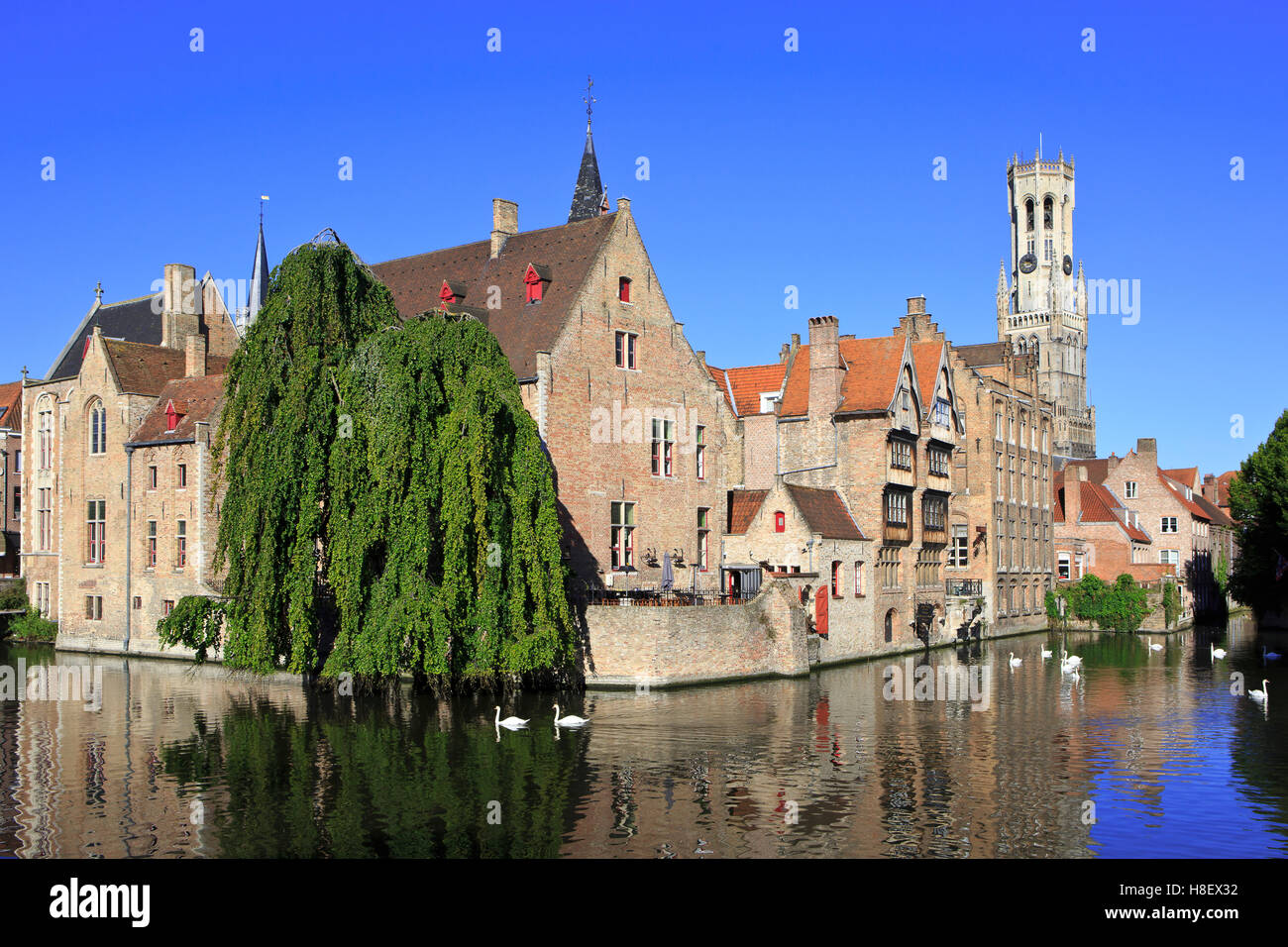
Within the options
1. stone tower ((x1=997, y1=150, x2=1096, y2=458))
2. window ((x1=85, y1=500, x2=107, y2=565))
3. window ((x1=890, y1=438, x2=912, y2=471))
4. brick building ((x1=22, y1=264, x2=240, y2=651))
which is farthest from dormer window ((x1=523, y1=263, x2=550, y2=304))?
stone tower ((x1=997, y1=150, x2=1096, y2=458))

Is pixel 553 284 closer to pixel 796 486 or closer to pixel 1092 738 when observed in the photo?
pixel 796 486

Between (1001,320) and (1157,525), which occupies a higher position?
(1001,320)

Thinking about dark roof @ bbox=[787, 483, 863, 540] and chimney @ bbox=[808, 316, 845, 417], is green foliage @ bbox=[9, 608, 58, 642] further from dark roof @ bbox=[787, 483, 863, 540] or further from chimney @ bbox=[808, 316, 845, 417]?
chimney @ bbox=[808, 316, 845, 417]

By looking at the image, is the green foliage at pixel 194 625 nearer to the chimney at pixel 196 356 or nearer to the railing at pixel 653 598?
the railing at pixel 653 598

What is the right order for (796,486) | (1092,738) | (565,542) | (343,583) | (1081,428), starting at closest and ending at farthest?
(1092,738)
(343,583)
(565,542)
(796,486)
(1081,428)

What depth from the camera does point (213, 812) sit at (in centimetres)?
1980

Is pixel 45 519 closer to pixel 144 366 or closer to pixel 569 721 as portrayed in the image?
pixel 144 366

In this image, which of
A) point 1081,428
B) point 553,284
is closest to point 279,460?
point 553,284

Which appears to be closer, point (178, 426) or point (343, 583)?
point (343, 583)

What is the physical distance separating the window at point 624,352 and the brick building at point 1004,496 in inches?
903

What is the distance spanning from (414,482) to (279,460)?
3.57 m

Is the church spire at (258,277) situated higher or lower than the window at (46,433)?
higher

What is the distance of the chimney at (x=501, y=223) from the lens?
4631 cm

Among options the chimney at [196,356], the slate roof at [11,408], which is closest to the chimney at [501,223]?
the chimney at [196,356]
